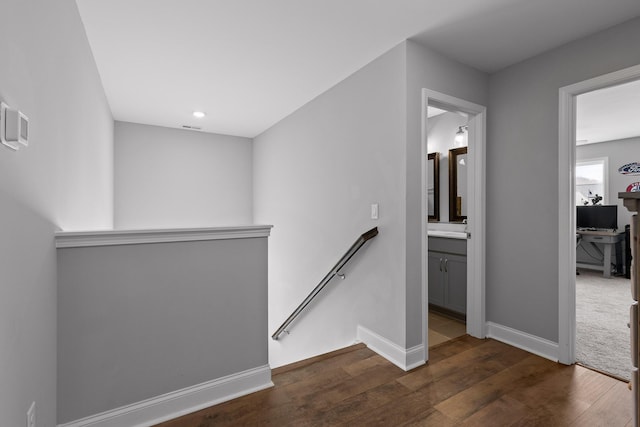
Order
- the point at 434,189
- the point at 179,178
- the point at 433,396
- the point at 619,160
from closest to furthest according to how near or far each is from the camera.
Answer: the point at 433,396 < the point at 434,189 < the point at 179,178 < the point at 619,160

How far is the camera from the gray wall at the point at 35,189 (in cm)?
103

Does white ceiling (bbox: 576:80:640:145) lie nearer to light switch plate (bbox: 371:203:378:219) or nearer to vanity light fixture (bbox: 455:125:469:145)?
vanity light fixture (bbox: 455:125:469:145)

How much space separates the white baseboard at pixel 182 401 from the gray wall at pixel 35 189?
255mm

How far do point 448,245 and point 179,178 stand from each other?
4069mm

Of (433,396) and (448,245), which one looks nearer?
(433,396)

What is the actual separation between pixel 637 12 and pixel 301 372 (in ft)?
10.6

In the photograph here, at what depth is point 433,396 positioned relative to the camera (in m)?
1.99

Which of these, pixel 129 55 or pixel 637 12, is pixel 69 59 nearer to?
pixel 129 55

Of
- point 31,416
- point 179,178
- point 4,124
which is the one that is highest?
point 179,178

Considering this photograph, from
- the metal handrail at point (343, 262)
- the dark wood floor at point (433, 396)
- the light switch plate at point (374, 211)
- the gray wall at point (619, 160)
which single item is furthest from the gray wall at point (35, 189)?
the gray wall at point (619, 160)

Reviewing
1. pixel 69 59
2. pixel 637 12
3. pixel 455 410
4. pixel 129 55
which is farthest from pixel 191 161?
pixel 637 12

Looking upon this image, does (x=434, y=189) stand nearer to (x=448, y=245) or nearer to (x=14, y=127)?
(x=448, y=245)

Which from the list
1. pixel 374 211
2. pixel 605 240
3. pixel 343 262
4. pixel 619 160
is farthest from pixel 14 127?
pixel 619 160

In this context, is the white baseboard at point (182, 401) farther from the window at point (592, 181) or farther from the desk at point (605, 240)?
the window at point (592, 181)
